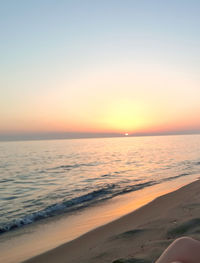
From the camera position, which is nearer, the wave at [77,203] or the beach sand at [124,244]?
the beach sand at [124,244]

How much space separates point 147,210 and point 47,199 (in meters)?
5.04

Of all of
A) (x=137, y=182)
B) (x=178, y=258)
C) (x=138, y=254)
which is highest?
(x=178, y=258)

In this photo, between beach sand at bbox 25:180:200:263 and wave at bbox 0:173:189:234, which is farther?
wave at bbox 0:173:189:234

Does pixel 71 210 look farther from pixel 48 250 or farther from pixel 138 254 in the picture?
pixel 138 254

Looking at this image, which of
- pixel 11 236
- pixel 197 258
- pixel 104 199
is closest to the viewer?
pixel 197 258

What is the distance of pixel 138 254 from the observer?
4082 millimetres

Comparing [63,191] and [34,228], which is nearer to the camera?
[34,228]

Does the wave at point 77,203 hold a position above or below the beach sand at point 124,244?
below

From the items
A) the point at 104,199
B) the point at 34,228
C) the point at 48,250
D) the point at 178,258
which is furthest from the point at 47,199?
the point at 178,258

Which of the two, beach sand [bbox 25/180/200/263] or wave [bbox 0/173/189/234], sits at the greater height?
beach sand [bbox 25/180/200/263]

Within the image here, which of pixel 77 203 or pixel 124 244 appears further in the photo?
pixel 77 203

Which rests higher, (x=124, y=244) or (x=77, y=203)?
(x=124, y=244)

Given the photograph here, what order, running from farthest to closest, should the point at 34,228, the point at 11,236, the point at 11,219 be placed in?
the point at 11,219 → the point at 34,228 → the point at 11,236

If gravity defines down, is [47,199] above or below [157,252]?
below
